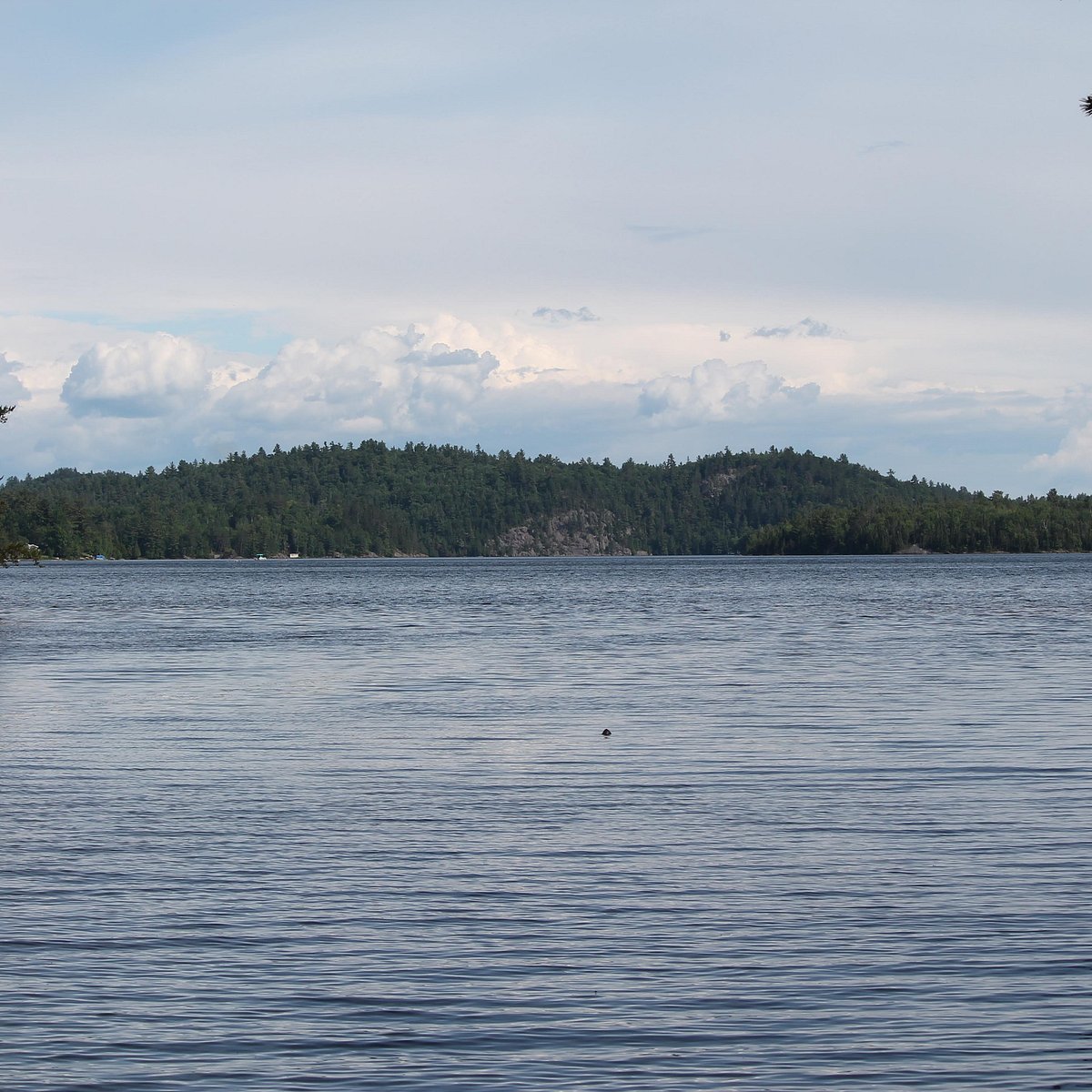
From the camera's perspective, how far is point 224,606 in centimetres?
11238

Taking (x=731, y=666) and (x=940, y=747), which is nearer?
(x=940, y=747)

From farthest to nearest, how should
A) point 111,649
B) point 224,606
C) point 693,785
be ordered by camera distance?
point 224,606, point 111,649, point 693,785

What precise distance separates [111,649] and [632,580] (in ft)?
429

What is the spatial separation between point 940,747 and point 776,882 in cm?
1274

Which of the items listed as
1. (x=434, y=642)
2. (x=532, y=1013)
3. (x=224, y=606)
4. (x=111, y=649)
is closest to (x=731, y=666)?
(x=434, y=642)

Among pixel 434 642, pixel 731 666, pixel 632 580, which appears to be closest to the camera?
pixel 731 666

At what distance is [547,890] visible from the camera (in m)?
16.5

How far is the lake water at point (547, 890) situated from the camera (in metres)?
11.7

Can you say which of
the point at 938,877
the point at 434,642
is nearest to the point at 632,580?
the point at 434,642

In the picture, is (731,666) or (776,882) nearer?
(776,882)

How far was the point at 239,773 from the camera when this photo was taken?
2556 cm

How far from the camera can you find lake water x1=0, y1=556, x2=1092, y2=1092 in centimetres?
1169

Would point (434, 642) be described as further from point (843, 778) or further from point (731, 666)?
point (843, 778)

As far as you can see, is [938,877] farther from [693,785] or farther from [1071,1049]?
[693,785]
